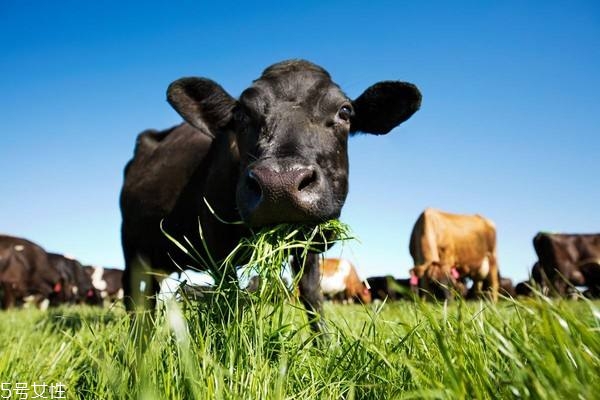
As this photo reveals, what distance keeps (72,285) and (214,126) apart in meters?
26.2

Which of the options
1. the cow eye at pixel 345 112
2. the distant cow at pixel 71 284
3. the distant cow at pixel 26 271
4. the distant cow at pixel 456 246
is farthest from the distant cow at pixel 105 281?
the cow eye at pixel 345 112

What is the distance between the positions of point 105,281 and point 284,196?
109 ft

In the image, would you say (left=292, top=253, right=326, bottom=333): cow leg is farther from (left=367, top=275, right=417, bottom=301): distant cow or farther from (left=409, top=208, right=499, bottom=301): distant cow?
(left=409, top=208, right=499, bottom=301): distant cow

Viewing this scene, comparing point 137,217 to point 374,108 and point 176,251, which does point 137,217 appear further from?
point 374,108

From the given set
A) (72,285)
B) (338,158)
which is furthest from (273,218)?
(72,285)

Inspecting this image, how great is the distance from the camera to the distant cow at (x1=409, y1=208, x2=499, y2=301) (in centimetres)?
1991

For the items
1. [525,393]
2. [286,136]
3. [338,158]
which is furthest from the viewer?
[338,158]

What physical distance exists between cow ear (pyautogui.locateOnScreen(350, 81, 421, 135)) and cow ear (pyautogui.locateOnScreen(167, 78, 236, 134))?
1083 millimetres

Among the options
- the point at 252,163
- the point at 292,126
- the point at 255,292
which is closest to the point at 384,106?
the point at 292,126

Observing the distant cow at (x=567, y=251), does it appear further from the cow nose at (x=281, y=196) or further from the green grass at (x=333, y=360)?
the green grass at (x=333, y=360)

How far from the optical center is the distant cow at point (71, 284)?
987 inches

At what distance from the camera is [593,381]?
50.3 inches

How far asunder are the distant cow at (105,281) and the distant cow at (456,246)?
64.5ft

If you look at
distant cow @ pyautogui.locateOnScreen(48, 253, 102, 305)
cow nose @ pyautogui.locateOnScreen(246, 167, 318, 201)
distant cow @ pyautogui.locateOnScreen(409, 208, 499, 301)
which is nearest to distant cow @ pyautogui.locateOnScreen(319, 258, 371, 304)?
distant cow @ pyautogui.locateOnScreen(409, 208, 499, 301)
